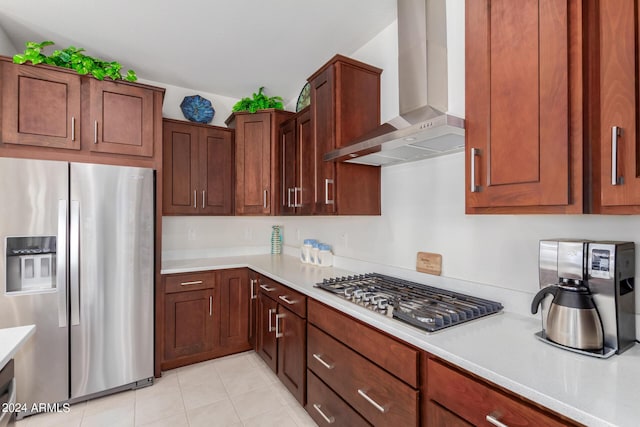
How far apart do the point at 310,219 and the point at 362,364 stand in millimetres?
1931

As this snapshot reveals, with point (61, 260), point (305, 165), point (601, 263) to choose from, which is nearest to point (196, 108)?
point (305, 165)

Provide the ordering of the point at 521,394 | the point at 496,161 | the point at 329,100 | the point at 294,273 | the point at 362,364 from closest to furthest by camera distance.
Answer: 1. the point at 521,394
2. the point at 496,161
3. the point at 362,364
4. the point at 329,100
5. the point at 294,273

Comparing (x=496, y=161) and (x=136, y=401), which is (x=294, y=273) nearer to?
(x=136, y=401)

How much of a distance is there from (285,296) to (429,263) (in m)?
1.04

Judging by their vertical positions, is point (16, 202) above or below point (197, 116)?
below

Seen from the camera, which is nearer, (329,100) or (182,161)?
(329,100)

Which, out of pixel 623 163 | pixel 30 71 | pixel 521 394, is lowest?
pixel 521 394

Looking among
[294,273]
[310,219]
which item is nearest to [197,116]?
[310,219]

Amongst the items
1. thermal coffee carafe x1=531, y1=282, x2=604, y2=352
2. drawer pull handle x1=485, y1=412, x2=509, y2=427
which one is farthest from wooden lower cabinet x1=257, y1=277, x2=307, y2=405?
thermal coffee carafe x1=531, y1=282, x2=604, y2=352

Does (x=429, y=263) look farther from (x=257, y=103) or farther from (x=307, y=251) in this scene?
(x=257, y=103)

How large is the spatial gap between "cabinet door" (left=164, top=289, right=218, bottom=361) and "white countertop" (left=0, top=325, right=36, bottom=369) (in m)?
1.47

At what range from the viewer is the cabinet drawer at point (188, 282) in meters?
2.61

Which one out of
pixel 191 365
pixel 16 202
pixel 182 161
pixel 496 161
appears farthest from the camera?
pixel 182 161

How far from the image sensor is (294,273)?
7.93 feet
